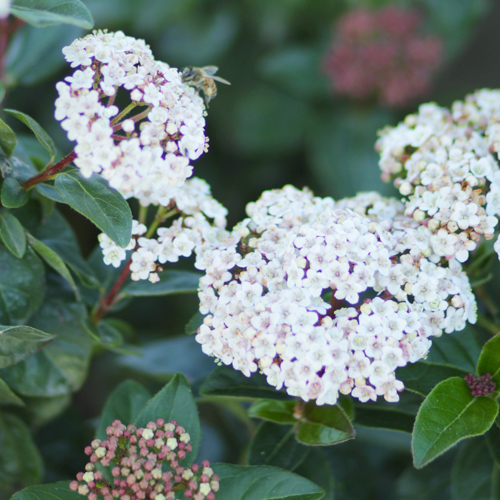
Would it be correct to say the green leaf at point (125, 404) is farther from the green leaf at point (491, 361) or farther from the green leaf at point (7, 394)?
the green leaf at point (491, 361)

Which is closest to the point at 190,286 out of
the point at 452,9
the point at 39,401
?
the point at 39,401

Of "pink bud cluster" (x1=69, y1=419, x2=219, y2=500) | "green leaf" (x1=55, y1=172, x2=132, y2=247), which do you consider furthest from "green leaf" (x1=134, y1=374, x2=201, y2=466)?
"green leaf" (x1=55, y1=172, x2=132, y2=247)

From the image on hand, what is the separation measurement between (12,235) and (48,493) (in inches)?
15.5

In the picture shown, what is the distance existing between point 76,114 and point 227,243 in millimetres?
314

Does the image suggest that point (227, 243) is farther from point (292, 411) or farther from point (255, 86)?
point (255, 86)

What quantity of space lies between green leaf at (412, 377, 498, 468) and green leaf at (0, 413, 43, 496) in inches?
29.5

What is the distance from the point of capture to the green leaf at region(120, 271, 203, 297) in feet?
3.36

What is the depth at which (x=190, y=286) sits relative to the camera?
3.40 ft

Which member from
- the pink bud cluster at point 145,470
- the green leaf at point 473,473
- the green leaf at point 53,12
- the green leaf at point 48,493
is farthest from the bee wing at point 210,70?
the green leaf at point 473,473

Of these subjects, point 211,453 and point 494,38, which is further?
point 494,38

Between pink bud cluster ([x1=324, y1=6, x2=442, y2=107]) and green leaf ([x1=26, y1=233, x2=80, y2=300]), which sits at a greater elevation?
pink bud cluster ([x1=324, y1=6, x2=442, y2=107])

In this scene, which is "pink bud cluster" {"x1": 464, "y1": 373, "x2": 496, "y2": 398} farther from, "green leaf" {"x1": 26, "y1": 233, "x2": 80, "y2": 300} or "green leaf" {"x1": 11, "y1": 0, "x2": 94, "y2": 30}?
"green leaf" {"x1": 11, "y1": 0, "x2": 94, "y2": 30}

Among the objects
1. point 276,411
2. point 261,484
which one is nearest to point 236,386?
point 276,411

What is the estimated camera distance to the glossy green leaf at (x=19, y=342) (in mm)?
861
